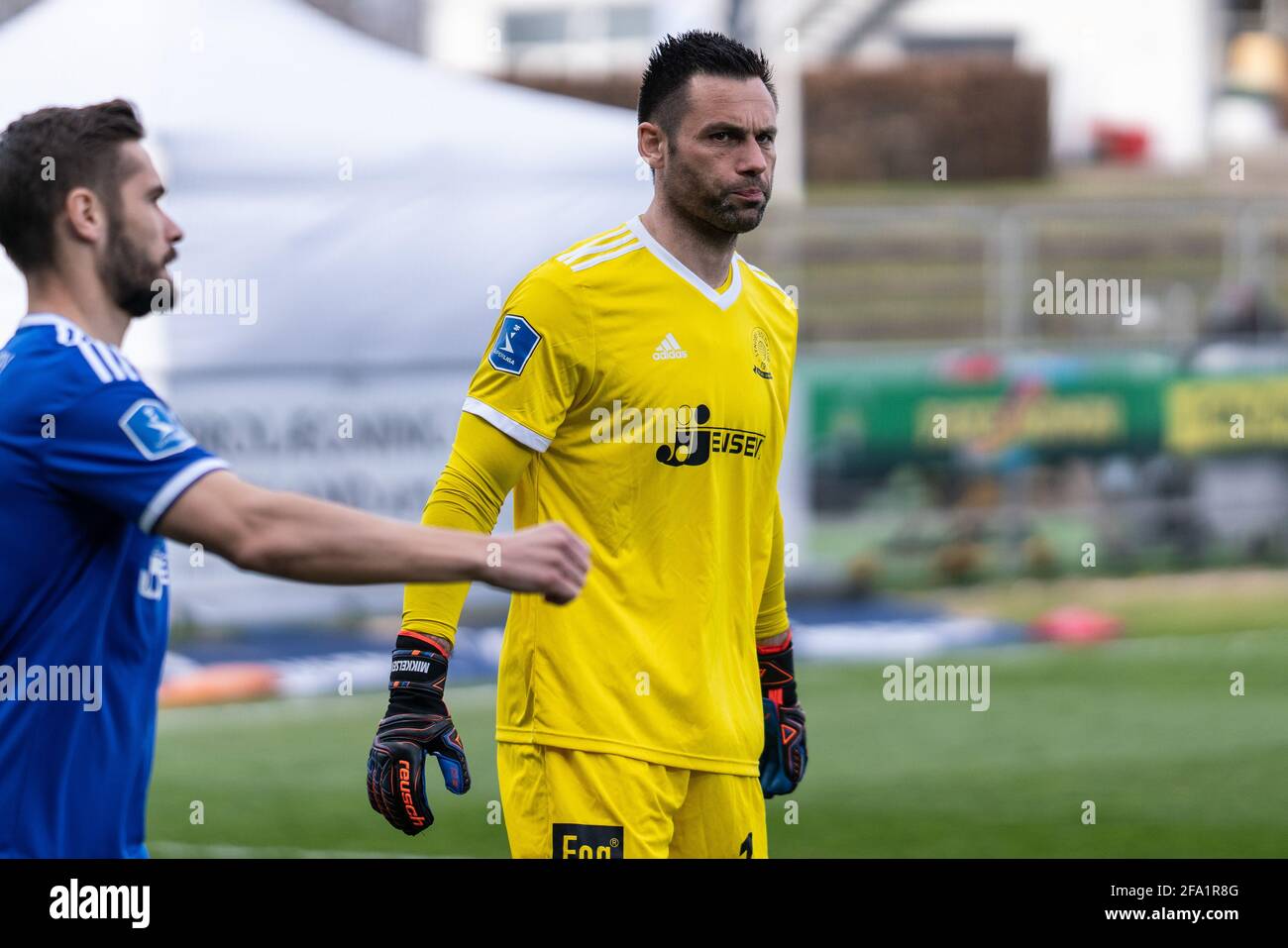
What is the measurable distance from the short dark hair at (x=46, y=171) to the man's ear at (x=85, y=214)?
0.04 ft

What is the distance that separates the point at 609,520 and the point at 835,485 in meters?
9.72

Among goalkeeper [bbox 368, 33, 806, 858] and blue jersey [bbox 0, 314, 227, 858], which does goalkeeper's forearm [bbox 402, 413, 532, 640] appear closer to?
goalkeeper [bbox 368, 33, 806, 858]

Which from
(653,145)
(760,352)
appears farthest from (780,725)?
(653,145)

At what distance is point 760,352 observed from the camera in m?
4.43

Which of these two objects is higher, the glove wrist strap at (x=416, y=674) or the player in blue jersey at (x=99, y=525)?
the player in blue jersey at (x=99, y=525)

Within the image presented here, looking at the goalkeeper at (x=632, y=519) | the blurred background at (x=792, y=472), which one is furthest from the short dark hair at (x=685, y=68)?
the blurred background at (x=792, y=472)

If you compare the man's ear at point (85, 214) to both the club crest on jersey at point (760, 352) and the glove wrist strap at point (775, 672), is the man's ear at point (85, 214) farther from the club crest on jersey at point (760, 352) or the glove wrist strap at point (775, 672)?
the glove wrist strap at point (775, 672)

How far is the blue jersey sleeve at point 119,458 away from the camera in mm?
2988

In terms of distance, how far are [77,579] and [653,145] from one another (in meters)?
1.89

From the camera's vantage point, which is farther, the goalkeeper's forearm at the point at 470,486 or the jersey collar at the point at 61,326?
the goalkeeper's forearm at the point at 470,486

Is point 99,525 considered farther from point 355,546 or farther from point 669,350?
point 669,350

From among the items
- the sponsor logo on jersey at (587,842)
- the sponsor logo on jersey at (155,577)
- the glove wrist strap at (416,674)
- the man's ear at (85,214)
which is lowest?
the sponsor logo on jersey at (587,842)
